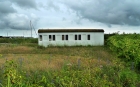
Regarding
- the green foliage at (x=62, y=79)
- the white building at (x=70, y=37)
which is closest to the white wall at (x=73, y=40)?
the white building at (x=70, y=37)

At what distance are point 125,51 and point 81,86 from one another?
832 cm

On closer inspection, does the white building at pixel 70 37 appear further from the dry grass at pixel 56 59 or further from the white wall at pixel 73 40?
the dry grass at pixel 56 59

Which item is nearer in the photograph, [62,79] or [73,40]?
[62,79]

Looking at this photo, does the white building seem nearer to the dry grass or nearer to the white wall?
the white wall

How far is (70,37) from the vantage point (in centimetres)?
3541

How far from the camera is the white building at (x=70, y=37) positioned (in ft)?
116

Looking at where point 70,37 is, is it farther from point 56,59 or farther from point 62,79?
point 62,79

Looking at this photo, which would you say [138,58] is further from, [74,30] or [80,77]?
[74,30]

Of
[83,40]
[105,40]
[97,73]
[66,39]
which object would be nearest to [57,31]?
[66,39]

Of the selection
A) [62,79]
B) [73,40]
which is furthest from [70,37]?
[62,79]

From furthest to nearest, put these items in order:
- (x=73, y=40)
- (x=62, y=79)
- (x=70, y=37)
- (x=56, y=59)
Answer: (x=70, y=37) < (x=73, y=40) < (x=56, y=59) < (x=62, y=79)

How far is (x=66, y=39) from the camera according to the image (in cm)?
3538

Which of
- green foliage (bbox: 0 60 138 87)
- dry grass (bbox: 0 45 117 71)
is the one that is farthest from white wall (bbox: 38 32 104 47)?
green foliage (bbox: 0 60 138 87)

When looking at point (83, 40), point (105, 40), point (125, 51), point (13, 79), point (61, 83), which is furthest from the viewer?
point (105, 40)
